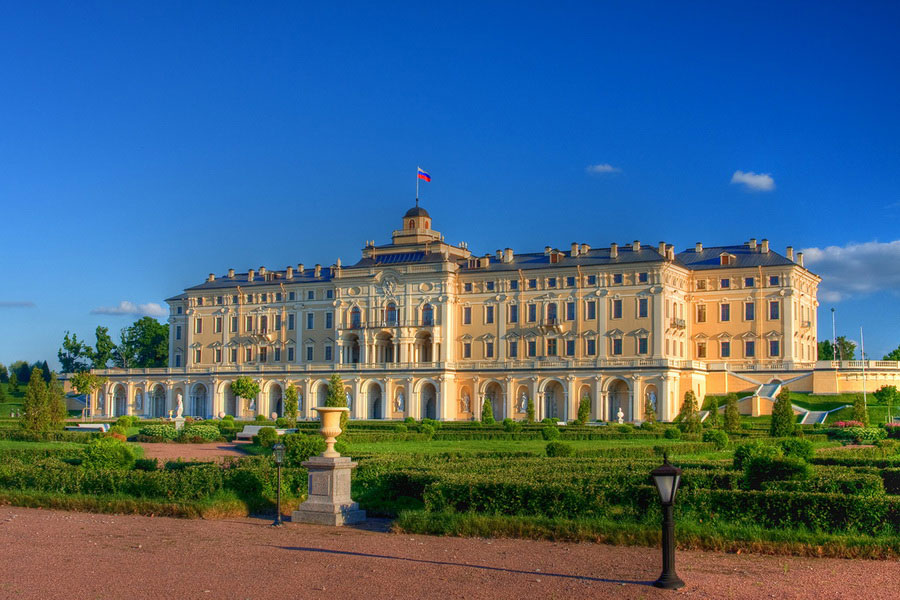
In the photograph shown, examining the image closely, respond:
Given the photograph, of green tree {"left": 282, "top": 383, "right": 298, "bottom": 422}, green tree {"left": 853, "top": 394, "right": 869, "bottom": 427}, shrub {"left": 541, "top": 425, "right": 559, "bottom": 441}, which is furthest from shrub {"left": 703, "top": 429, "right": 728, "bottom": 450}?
green tree {"left": 282, "top": 383, "right": 298, "bottom": 422}

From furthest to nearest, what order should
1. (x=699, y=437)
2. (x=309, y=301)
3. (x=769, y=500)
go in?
(x=309, y=301) < (x=699, y=437) < (x=769, y=500)

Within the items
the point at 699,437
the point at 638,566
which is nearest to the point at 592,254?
the point at 699,437

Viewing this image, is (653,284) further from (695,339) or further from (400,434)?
(400,434)

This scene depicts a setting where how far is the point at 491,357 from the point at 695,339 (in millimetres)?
14108

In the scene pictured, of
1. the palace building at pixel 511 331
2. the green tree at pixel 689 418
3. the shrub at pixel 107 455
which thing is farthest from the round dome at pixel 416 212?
the shrub at pixel 107 455

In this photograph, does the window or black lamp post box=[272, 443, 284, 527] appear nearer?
black lamp post box=[272, 443, 284, 527]

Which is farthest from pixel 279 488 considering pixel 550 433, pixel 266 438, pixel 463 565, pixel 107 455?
pixel 550 433

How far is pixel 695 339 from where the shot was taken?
74062 millimetres

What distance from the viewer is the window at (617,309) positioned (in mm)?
71750

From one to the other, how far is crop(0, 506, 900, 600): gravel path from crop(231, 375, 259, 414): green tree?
60.0m

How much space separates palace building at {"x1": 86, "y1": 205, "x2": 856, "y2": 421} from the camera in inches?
2781

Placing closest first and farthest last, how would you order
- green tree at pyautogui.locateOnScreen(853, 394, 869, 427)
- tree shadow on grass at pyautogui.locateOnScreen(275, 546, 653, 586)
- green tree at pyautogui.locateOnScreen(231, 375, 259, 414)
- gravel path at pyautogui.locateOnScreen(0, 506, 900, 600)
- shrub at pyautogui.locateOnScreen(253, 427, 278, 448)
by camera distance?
gravel path at pyautogui.locateOnScreen(0, 506, 900, 600), tree shadow on grass at pyautogui.locateOnScreen(275, 546, 653, 586), shrub at pyautogui.locateOnScreen(253, 427, 278, 448), green tree at pyautogui.locateOnScreen(853, 394, 869, 427), green tree at pyautogui.locateOnScreen(231, 375, 259, 414)

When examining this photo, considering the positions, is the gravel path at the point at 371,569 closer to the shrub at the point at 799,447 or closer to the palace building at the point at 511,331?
the shrub at the point at 799,447

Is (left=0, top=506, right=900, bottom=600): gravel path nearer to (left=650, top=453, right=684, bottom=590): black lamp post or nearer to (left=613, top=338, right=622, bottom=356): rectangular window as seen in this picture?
(left=650, top=453, right=684, bottom=590): black lamp post
